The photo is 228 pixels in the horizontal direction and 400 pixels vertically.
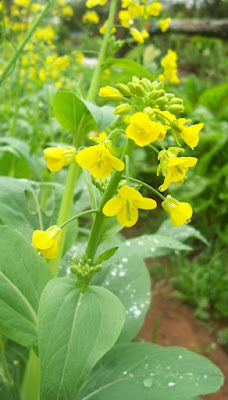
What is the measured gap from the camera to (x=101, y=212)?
3.24ft

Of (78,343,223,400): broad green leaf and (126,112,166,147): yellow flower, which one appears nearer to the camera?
(126,112,166,147): yellow flower

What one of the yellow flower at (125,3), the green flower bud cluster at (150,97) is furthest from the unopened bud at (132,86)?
the yellow flower at (125,3)

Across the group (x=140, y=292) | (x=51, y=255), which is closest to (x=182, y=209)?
(x=51, y=255)

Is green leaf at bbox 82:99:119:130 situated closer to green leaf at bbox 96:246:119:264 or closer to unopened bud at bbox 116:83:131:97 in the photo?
unopened bud at bbox 116:83:131:97

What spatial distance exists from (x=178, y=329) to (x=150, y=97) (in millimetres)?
1974

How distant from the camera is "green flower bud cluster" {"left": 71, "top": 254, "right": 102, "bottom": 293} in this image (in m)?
0.99

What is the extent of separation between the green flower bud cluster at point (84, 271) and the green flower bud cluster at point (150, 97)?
39cm

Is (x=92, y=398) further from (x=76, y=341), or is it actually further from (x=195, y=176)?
(x=195, y=176)

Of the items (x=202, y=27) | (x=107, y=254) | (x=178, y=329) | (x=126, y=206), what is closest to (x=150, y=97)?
(x=126, y=206)

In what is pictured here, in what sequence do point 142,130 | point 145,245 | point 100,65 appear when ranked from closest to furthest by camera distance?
point 142,130
point 145,245
point 100,65

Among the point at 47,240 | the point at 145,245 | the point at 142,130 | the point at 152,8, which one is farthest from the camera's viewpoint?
the point at 152,8

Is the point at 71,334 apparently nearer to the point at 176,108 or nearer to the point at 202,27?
the point at 176,108

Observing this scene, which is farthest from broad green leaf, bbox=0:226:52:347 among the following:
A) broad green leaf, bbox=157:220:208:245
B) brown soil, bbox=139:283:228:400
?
brown soil, bbox=139:283:228:400

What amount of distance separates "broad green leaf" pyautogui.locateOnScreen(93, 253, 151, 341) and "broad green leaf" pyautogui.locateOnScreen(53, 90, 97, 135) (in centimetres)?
52
